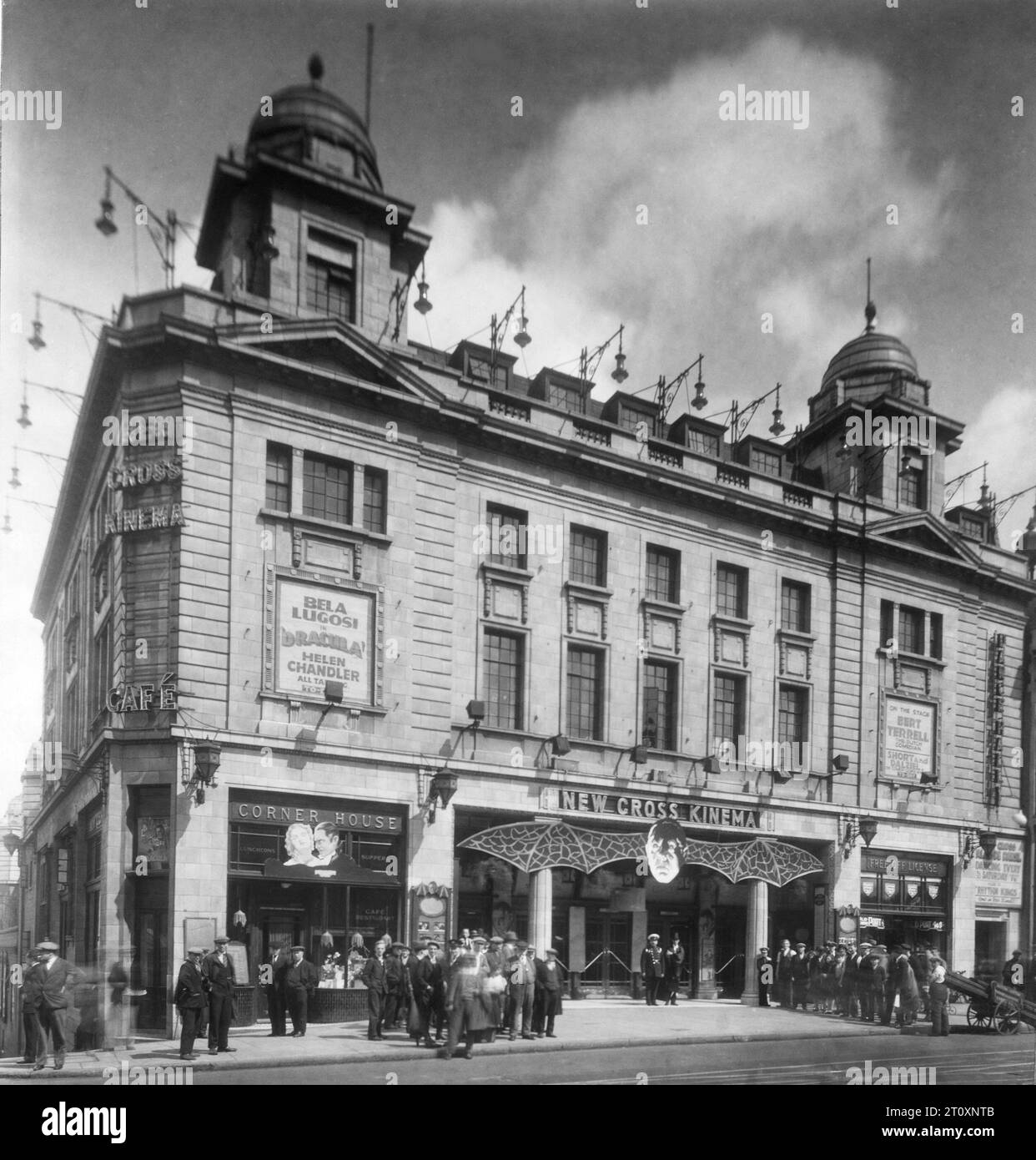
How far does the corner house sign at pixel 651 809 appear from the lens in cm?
2755

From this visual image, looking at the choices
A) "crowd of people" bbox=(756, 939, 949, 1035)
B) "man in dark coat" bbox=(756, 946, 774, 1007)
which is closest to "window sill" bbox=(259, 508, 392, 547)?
"man in dark coat" bbox=(756, 946, 774, 1007)

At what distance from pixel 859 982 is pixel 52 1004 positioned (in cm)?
1815

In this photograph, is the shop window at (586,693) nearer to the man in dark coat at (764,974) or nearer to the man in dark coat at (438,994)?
the man in dark coat at (764,974)

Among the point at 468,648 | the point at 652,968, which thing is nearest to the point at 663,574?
the point at 468,648

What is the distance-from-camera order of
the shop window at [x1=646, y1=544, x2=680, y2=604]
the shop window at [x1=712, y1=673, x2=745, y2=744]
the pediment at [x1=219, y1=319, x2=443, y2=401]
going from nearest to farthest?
the pediment at [x1=219, y1=319, x2=443, y2=401] < the shop window at [x1=646, y1=544, x2=680, y2=604] < the shop window at [x1=712, y1=673, x2=745, y2=744]

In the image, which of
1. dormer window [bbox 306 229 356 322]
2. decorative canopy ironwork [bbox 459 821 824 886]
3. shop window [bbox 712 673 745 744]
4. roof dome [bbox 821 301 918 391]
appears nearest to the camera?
dormer window [bbox 306 229 356 322]

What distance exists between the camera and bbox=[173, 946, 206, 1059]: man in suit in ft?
59.3

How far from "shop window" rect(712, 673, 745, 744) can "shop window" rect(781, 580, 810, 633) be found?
2.57 metres

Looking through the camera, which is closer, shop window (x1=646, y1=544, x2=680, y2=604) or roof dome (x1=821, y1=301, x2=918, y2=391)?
shop window (x1=646, y1=544, x2=680, y2=604)

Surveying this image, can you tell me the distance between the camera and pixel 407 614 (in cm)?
2558

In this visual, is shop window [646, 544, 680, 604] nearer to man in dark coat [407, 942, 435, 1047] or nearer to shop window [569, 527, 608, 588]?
shop window [569, 527, 608, 588]

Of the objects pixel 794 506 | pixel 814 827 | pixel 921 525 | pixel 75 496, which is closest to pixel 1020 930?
pixel 814 827

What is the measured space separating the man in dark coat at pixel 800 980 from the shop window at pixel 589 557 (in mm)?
10712

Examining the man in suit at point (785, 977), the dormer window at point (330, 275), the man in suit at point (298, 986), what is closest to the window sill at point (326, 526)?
the dormer window at point (330, 275)
